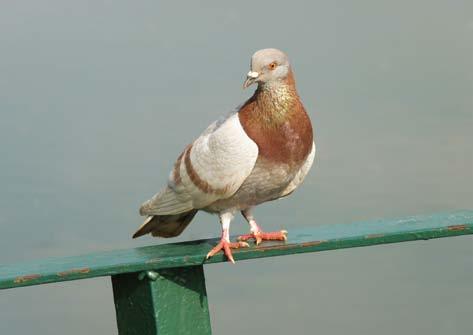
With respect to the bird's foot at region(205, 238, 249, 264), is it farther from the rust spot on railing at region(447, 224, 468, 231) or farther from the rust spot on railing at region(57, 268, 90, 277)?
the rust spot on railing at region(447, 224, 468, 231)

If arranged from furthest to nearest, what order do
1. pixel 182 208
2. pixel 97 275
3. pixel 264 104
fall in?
pixel 182 208
pixel 264 104
pixel 97 275

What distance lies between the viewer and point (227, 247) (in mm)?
4781

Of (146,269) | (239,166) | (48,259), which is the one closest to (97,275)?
(146,269)

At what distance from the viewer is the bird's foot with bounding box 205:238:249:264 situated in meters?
4.73

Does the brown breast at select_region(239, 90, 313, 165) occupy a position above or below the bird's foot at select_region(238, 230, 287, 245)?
above

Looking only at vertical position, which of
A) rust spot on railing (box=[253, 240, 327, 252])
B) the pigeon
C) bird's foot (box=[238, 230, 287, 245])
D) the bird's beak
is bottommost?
rust spot on railing (box=[253, 240, 327, 252])

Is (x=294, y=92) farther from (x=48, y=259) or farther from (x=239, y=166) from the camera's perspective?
(x=48, y=259)

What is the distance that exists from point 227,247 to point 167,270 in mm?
334

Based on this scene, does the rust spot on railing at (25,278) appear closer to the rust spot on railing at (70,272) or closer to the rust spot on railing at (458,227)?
the rust spot on railing at (70,272)

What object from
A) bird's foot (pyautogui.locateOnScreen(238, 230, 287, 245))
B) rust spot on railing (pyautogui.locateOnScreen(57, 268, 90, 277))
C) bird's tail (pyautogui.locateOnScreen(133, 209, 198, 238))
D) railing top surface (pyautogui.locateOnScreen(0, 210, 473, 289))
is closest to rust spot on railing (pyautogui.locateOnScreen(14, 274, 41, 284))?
railing top surface (pyautogui.locateOnScreen(0, 210, 473, 289))

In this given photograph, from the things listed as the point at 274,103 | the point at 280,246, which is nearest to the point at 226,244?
the point at 280,246

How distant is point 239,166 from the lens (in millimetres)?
4793

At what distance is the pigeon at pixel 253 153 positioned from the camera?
480 centimetres

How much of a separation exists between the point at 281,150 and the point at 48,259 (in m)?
1.38
